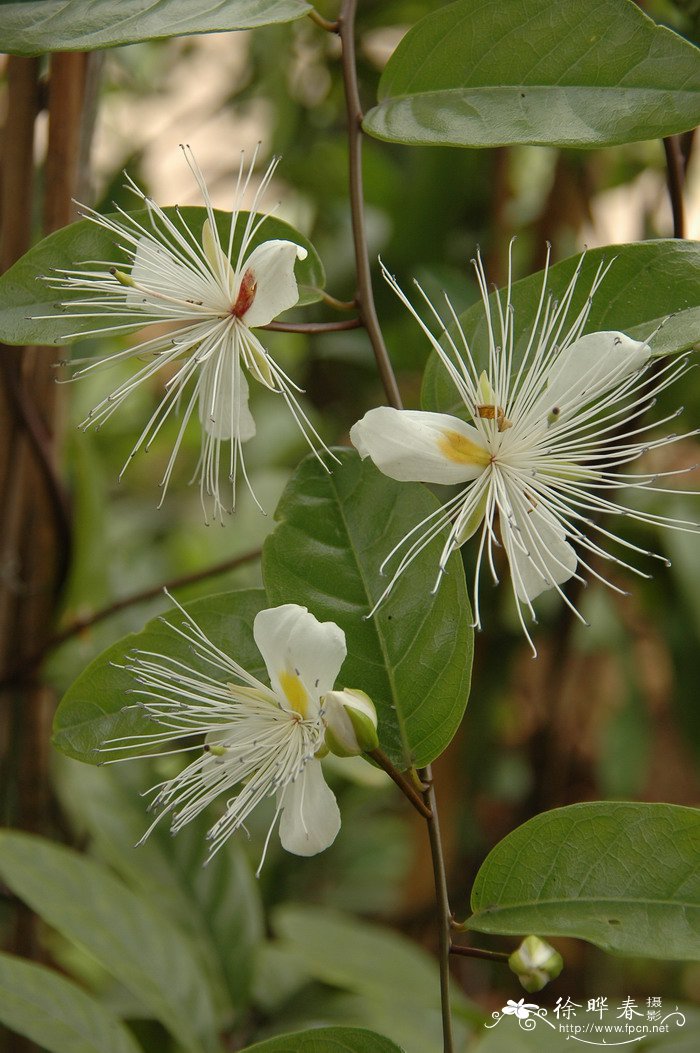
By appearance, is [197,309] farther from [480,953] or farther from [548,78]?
[480,953]

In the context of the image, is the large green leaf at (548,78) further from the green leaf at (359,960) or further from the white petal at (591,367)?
the green leaf at (359,960)

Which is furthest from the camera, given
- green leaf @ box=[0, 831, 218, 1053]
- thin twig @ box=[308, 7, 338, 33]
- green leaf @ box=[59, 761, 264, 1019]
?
green leaf @ box=[59, 761, 264, 1019]

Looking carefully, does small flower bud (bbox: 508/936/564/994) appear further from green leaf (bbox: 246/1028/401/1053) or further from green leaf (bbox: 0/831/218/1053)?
green leaf (bbox: 0/831/218/1053)

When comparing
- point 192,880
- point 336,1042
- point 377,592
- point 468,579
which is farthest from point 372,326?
point 192,880

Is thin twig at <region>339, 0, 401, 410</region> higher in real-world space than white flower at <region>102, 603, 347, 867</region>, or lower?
higher

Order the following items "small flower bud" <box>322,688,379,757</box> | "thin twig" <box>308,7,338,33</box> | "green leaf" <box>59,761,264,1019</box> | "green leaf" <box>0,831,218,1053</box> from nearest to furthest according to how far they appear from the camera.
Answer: "small flower bud" <box>322,688,379,757</box> < "thin twig" <box>308,7,338,33</box> < "green leaf" <box>0,831,218,1053</box> < "green leaf" <box>59,761,264,1019</box>

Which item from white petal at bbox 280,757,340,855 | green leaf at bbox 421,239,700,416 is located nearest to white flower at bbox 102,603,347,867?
white petal at bbox 280,757,340,855
